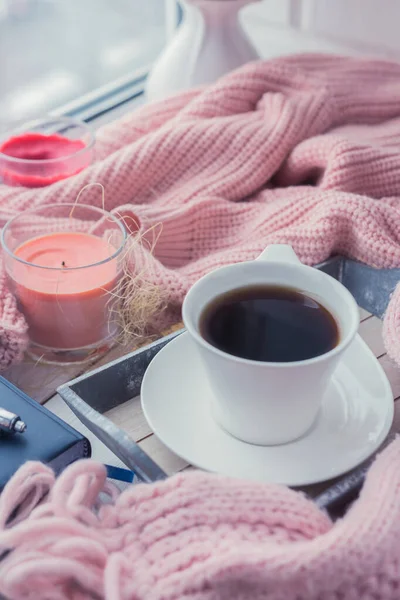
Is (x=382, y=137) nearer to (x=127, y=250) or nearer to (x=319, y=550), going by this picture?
(x=127, y=250)

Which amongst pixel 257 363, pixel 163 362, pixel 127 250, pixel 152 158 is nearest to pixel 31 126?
pixel 152 158

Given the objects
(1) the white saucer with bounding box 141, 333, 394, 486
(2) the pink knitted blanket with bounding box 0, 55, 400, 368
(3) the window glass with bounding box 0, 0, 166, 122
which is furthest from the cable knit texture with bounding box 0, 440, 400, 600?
(3) the window glass with bounding box 0, 0, 166, 122

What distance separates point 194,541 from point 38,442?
15 centimetres

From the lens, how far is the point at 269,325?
0.53 m

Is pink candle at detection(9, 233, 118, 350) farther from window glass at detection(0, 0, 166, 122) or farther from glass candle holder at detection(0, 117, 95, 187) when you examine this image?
window glass at detection(0, 0, 166, 122)

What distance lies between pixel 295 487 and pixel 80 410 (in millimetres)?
158

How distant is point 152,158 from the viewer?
794mm

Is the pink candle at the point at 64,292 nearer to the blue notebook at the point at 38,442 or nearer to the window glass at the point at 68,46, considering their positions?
the blue notebook at the point at 38,442

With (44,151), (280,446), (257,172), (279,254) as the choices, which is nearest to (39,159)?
(44,151)

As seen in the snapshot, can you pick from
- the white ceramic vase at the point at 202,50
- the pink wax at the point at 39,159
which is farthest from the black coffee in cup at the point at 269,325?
the white ceramic vase at the point at 202,50

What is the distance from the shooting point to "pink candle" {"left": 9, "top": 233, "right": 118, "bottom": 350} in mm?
628

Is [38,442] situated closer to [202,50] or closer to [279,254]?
[279,254]

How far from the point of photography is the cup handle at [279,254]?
0.59 meters

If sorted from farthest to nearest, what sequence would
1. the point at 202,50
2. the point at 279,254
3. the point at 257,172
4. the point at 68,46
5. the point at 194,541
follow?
1. the point at 68,46
2. the point at 202,50
3. the point at 257,172
4. the point at 279,254
5. the point at 194,541
